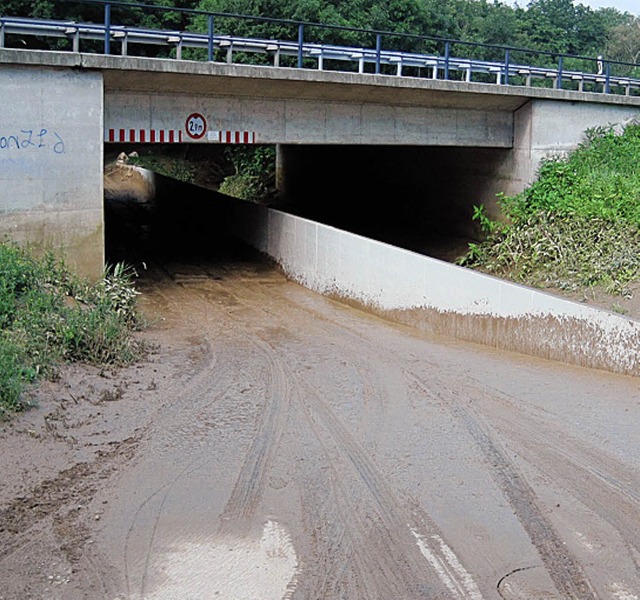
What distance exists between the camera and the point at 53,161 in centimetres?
1478

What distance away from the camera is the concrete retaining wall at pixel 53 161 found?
567 inches

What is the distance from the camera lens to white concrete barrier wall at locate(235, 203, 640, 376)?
1149cm

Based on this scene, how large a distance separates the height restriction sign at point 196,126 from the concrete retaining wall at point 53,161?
2744 millimetres

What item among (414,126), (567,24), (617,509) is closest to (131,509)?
(617,509)

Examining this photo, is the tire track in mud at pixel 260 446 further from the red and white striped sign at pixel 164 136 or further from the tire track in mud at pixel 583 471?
the red and white striped sign at pixel 164 136

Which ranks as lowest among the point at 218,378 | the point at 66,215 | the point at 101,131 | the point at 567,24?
the point at 218,378

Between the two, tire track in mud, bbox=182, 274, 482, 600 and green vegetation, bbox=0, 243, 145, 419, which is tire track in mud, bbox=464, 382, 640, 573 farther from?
green vegetation, bbox=0, 243, 145, 419

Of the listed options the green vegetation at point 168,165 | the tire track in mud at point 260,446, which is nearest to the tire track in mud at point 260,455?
the tire track in mud at point 260,446

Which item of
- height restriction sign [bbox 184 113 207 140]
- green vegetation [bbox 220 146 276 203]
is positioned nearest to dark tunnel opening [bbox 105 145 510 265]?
green vegetation [bbox 220 146 276 203]

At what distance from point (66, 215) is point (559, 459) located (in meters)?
9.89

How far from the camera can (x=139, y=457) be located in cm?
798

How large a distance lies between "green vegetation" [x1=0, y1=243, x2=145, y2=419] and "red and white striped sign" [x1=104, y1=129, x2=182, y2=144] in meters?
3.41

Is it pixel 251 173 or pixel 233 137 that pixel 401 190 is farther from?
pixel 251 173

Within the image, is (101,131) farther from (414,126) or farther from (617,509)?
(617,509)
